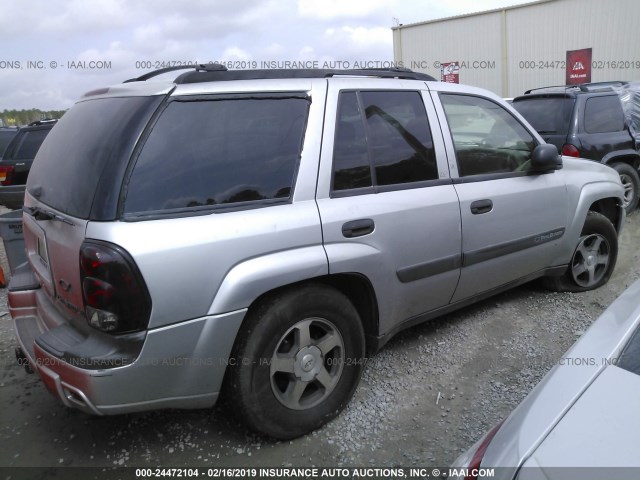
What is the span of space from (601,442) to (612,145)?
6.30 meters

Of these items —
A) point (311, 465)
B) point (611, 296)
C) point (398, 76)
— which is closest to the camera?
point (311, 465)

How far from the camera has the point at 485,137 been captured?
3.54m

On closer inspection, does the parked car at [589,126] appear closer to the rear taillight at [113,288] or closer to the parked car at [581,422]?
the parked car at [581,422]

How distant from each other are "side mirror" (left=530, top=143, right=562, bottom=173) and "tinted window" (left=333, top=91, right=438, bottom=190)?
39.0 inches

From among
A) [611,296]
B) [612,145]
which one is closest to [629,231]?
[612,145]

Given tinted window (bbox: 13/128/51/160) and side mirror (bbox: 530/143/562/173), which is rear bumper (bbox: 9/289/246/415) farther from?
tinted window (bbox: 13/128/51/160)

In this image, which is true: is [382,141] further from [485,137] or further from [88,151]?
[88,151]

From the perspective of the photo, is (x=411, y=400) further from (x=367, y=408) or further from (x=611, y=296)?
(x=611, y=296)

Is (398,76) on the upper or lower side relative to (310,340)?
upper

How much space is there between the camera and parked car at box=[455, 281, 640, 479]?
4.28 ft

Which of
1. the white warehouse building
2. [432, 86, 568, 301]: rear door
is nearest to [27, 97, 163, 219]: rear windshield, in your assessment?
[432, 86, 568, 301]: rear door

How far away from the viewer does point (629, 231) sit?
6.54 metres

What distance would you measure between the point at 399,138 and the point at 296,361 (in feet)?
4.53

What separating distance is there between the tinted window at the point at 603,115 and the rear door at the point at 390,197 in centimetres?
438
